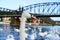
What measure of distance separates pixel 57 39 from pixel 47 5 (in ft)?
55.5

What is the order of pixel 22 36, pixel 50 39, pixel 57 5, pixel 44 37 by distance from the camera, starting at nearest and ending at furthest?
pixel 22 36 → pixel 50 39 → pixel 44 37 → pixel 57 5

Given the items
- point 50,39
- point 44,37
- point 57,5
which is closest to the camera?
point 50,39

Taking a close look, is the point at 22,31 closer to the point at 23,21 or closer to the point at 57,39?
the point at 23,21

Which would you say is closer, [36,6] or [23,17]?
[23,17]

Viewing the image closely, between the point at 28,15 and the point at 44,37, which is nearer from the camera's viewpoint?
the point at 28,15

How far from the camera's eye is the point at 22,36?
156 centimetres

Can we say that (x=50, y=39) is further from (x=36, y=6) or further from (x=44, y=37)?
(x=36, y=6)

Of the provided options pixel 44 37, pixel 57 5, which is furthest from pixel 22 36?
pixel 57 5

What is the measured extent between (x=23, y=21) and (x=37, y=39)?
513 centimetres

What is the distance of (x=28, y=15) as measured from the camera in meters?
1.59

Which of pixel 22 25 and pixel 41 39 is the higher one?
pixel 22 25

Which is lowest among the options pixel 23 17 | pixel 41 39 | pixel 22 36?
pixel 41 39

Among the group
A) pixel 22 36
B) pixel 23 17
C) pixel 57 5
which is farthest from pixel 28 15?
pixel 57 5

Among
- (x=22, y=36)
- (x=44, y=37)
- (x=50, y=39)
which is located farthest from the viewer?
(x=44, y=37)
